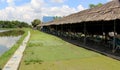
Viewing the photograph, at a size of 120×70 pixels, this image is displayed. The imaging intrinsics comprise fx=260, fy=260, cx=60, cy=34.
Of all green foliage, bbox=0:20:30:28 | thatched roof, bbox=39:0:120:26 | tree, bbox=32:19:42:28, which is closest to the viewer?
thatched roof, bbox=39:0:120:26

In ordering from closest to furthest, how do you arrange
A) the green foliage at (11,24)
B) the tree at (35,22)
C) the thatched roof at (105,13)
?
the thatched roof at (105,13), the tree at (35,22), the green foliage at (11,24)

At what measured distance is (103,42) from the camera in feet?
59.5

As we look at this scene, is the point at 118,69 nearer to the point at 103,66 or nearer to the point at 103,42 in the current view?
the point at 103,66

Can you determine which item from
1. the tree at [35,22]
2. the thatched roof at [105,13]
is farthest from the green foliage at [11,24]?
the thatched roof at [105,13]

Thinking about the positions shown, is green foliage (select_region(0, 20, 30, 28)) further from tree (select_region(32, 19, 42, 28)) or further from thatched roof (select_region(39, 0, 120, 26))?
thatched roof (select_region(39, 0, 120, 26))

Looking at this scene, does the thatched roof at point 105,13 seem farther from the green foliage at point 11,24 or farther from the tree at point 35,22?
the green foliage at point 11,24

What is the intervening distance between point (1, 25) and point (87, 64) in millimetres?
109817

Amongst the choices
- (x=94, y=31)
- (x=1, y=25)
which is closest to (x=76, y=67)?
(x=94, y=31)

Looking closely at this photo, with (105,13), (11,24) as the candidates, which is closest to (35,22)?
(11,24)

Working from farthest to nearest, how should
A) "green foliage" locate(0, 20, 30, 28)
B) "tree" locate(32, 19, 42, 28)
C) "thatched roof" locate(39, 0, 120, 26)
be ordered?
1. "green foliage" locate(0, 20, 30, 28)
2. "tree" locate(32, 19, 42, 28)
3. "thatched roof" locate(39, 0, 120, 26)

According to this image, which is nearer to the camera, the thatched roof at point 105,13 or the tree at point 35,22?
the thatched roof at point 105,13

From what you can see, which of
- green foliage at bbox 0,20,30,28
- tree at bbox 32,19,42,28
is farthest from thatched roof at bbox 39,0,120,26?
green foliage at bbox 0,20,30,28

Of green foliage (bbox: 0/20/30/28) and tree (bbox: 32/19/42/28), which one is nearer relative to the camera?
tree (bbox: 32/19/42/28)

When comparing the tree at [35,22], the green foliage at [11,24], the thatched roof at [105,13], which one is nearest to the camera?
the thatched roof at [105,13]
